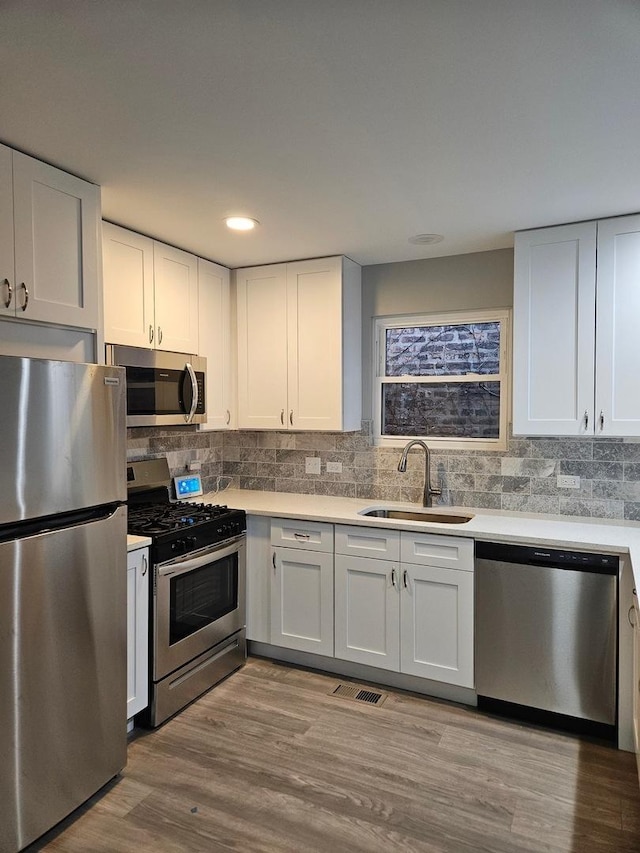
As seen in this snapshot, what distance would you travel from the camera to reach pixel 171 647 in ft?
8.92

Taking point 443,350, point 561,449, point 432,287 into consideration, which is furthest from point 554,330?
point 432,287

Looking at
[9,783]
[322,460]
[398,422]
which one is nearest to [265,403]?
[322,460]

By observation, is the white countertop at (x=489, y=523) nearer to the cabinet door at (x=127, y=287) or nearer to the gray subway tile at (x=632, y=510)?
the gray subway tile at (x=632, y=510)

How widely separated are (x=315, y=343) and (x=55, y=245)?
1.68 m

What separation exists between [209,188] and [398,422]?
1932 mm

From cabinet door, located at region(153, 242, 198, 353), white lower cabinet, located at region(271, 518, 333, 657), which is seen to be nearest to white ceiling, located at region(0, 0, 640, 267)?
cabinet door, located at region(153, 242, 198, 353)

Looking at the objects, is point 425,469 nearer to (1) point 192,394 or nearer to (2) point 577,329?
(2) point 577,329

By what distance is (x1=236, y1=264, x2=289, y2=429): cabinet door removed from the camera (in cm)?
A: 364

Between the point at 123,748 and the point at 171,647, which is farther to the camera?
the point at 171,647

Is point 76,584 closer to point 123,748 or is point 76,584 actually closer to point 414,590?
point 123,748

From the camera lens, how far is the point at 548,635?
2.66m

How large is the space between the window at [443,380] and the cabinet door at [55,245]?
1.96 m

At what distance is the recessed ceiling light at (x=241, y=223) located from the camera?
108 inches

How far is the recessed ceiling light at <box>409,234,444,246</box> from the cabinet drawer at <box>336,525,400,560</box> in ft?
5.26
